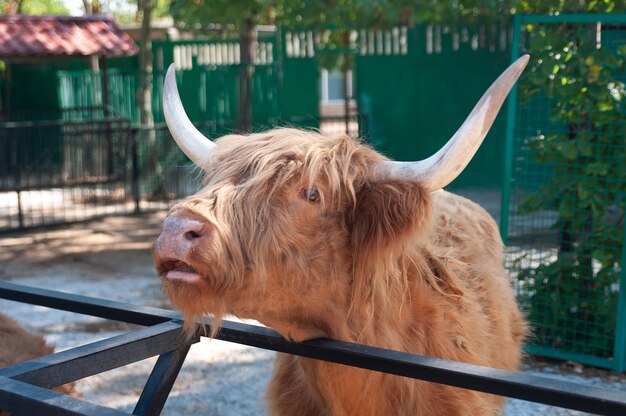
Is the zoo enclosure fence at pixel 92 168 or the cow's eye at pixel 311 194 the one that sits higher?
the cow's eye at pixel 311 194

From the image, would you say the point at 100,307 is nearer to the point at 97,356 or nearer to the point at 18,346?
the point at 97,356

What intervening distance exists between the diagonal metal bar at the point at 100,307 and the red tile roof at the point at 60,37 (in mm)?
10345

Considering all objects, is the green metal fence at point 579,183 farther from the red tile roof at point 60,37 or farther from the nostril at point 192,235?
the red tile roof at point 60,37

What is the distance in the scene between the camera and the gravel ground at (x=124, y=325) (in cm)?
566

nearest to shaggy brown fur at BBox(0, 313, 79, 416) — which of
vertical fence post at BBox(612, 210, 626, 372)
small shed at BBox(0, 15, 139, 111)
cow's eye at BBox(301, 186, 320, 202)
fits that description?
cow's eye at BBox(301, 186, 320, 202)

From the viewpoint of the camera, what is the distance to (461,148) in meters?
2.58

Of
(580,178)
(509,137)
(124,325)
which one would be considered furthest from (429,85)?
(124,325)

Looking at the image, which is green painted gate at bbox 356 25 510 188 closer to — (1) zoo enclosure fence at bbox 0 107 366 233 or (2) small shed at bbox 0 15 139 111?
(1) zoo enclosure fence at bbox 0 107 366 233

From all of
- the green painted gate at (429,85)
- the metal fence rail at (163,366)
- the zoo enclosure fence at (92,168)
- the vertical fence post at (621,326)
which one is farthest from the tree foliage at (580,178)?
the green painted gate at (429,85)

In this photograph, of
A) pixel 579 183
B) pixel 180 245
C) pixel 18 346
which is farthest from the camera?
pixel 579 183

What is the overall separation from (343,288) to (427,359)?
27.4 inches

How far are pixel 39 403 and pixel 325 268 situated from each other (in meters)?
1.13

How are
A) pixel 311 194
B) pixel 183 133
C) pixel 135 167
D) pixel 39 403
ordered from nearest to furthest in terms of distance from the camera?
pixel 39 403 → pixel 311 194 → pixel 183 133 → pixel 135 167

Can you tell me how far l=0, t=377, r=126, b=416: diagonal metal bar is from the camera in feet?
6.20
